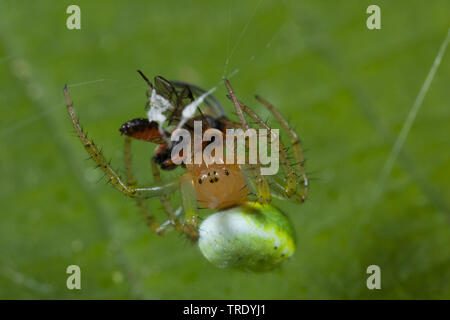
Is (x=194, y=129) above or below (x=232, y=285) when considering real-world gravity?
above

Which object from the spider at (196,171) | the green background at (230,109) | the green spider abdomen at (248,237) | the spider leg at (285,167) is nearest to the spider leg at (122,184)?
the spider at (196,171)

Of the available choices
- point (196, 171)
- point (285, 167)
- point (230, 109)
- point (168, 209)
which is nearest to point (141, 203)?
point (168, 209)

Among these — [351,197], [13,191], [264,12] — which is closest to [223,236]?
[351,197]

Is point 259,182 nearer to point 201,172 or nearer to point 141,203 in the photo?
point 201,172

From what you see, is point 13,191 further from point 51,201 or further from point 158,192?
point 158,192

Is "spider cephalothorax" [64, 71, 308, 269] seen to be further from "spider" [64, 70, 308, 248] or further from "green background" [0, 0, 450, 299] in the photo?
"green background" [0, 0, 450, 299]

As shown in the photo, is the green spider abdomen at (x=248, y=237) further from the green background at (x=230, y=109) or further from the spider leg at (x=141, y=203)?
the green background at (x=230, y=109)

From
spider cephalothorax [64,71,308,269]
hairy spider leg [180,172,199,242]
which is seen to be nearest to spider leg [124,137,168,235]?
spider cephalothorax [64,71,308,269]
